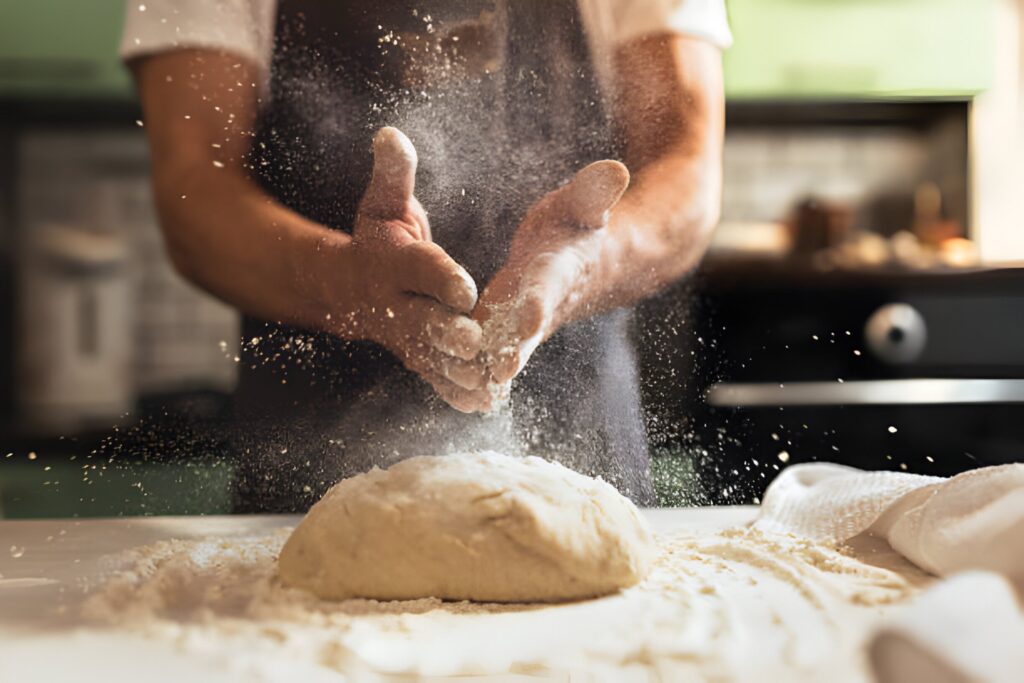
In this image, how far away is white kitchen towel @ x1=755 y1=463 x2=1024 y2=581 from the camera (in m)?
0.68

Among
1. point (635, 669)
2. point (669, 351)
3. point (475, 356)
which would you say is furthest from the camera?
point (669, 351)

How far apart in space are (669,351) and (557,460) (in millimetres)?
208

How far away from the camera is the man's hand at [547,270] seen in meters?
0.89

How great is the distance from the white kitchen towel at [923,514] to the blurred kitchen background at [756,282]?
0.17 metres

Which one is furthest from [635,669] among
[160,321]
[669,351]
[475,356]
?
[160,321]

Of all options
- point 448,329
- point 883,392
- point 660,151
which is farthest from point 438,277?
point 883,392

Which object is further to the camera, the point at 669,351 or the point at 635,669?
the point at 669,351

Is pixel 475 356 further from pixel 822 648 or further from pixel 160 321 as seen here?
pixel 160 321

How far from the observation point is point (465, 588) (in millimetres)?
698

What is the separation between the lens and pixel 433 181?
1.03m

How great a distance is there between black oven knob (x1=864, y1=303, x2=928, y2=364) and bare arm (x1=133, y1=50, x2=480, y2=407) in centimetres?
81

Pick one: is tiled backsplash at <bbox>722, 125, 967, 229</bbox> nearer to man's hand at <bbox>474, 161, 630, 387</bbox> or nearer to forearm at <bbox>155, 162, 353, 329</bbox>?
man's hand at <bbox>474, 161, 630, 387</bbox>

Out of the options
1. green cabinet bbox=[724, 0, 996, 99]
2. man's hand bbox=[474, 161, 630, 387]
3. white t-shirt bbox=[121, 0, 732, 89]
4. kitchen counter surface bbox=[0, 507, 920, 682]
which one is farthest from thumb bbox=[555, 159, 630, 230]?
green cabinet bbox=[724, 0, 996, 99]

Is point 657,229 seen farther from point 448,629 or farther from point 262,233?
point 448,629
